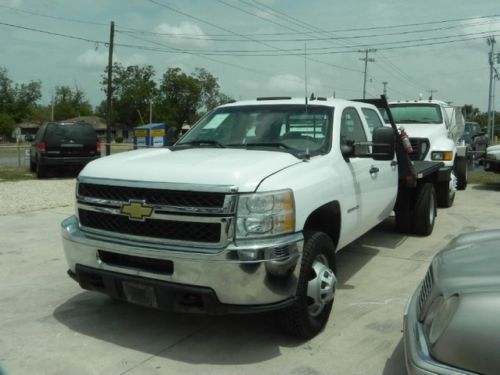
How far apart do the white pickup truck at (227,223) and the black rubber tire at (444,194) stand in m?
5.75

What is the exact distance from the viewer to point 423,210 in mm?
7363

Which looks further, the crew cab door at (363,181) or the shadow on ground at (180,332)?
the crew cab door at (363,181)

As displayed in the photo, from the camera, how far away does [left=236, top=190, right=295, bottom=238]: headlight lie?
343 cm

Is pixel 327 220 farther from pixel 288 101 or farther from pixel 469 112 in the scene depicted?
pixel 469 112

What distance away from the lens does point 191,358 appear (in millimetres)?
3680

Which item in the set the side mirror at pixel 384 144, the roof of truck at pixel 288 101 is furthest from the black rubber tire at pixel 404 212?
the side mirror at pixel 384 144

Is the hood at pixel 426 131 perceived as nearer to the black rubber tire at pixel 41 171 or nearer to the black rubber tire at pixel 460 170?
the black rubber tire at pixel 460 170

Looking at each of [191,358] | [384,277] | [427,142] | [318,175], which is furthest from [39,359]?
[427,142]

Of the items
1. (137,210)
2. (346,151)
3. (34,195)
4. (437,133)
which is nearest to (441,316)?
(137,210)

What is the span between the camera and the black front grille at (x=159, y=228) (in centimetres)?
349

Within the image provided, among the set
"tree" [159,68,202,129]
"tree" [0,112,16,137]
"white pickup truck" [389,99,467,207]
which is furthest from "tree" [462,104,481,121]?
"tree" [0,112,16,137]

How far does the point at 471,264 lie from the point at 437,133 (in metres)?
8.31

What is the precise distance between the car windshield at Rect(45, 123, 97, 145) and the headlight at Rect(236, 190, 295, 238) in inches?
568

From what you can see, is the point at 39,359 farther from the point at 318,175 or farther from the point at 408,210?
the point at 408,210
